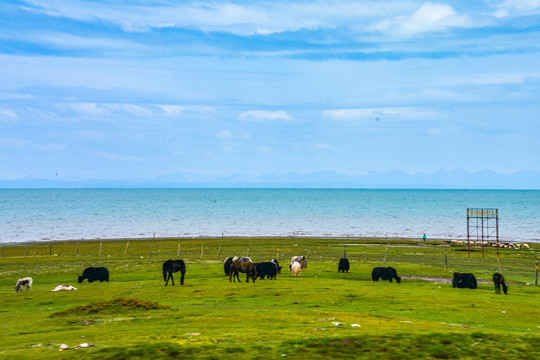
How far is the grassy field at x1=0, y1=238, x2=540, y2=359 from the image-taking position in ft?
41.3

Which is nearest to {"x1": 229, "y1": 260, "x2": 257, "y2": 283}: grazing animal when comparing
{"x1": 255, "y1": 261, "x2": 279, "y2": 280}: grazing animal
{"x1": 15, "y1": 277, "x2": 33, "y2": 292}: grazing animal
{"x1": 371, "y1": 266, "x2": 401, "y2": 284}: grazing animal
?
{"x1": 255, "y1": 261, "x2": 279, "y2": 280}: grazing animal

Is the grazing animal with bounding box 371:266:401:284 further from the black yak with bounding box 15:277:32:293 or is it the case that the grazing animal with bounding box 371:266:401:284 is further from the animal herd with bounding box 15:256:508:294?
the black yak with bounding box 15:277:32:293

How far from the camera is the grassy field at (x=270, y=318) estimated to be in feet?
41.3

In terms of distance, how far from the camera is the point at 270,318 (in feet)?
61.8

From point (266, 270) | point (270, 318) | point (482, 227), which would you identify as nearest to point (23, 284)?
point (266, 270)

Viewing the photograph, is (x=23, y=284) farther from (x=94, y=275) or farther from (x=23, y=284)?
(x=94, y=275)

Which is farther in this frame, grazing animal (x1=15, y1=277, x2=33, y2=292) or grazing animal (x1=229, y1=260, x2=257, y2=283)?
grazing animal (x1=229, y1=260, x2=257, y2=283)

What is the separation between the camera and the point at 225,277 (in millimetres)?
37719

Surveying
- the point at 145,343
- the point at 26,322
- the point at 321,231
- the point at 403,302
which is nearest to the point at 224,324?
the point at 145,343

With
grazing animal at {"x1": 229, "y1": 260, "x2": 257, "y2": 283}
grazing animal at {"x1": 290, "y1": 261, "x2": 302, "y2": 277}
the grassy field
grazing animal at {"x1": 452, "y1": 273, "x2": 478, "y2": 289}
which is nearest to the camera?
the grassy field

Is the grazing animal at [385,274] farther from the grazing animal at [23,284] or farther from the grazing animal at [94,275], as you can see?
the grazing animal at [23,284]

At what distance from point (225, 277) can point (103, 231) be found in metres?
94.1

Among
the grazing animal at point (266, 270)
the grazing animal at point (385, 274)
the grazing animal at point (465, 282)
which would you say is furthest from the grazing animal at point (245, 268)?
the grazing animal at point (465, 282)

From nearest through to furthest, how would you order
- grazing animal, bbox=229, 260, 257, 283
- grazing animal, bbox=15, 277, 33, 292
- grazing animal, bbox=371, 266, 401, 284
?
grazing animal, bbox=15, 277, 33, 292 < grazing animal, bbox=229, 260, 257, 283 < grazing animal, bbox=371, 266, 401, 284
